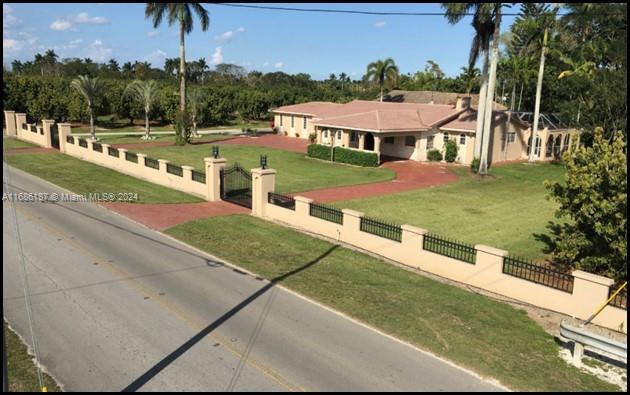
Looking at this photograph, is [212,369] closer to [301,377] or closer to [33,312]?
[301,377]

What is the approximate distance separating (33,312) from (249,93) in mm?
59914

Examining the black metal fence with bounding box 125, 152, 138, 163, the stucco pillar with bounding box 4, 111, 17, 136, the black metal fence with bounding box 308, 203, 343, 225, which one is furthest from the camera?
the stucco pillar with bounding box 4, 111, 17, 136

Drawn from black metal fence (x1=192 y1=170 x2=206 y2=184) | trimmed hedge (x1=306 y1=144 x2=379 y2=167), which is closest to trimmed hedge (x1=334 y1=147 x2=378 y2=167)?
trimmed hedge (x1=306 y1=144 x2=379 y2=167)

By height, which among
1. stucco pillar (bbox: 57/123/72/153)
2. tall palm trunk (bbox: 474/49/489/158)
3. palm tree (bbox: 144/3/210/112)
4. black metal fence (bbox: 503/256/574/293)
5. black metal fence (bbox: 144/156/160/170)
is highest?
palm tree (bbox: 144/3/210/112)

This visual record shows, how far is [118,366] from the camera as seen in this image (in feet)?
29.5

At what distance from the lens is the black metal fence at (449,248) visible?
14.3 metres

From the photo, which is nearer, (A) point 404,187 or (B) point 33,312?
(B) point 33,312

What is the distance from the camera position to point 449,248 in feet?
50.8

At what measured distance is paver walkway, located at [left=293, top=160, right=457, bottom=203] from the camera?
25.9 meters

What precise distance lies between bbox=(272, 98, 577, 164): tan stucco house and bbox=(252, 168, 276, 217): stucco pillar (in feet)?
53.6

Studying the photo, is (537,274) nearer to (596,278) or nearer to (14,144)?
(596,278)

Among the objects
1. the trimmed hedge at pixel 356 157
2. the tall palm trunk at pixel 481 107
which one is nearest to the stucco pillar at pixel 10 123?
the trimmed hedge at pixel 356 157

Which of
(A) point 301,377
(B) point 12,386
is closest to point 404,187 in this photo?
(A) point 301,377

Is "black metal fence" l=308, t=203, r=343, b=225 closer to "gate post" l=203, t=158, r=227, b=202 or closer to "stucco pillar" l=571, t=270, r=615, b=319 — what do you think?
"gate post" l=203, t=158, r=227, b=202
